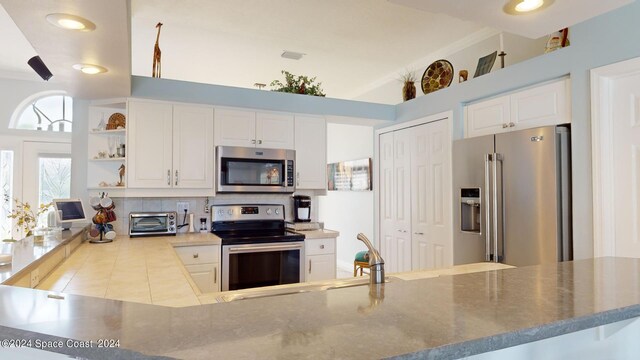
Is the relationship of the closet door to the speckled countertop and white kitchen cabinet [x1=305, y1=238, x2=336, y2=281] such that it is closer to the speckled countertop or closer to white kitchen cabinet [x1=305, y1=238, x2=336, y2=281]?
white kitchen cabinet [x1=305, y1=238, x2=336, y2=281]

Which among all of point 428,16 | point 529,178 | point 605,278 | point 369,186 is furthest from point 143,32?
point 605,278

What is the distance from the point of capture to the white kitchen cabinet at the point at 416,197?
3.55 m

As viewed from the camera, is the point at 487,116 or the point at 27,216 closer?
the point at 27,216

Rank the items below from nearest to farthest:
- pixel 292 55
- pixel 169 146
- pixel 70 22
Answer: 1. pixel 70 22
2. pixel 169 146
3. pixel 292 55

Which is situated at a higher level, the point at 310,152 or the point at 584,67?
the point at 584,67

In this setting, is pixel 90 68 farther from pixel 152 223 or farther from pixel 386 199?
pixel 386 199

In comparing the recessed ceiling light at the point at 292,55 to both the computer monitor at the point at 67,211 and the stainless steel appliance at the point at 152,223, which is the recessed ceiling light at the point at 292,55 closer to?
the stainless steel appliance at the point at 152,223

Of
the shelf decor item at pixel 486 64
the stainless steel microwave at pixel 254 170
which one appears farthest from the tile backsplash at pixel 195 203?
the shelf decor item at pixel 486 64

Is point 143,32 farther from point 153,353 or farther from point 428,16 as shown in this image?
point 153,353

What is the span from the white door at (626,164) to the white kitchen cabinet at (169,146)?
310 centimetres

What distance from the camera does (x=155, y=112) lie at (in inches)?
131

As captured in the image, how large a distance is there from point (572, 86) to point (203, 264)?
10.0ft

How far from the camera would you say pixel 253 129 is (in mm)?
3688

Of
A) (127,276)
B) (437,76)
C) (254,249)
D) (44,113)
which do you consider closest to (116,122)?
(254,249)
